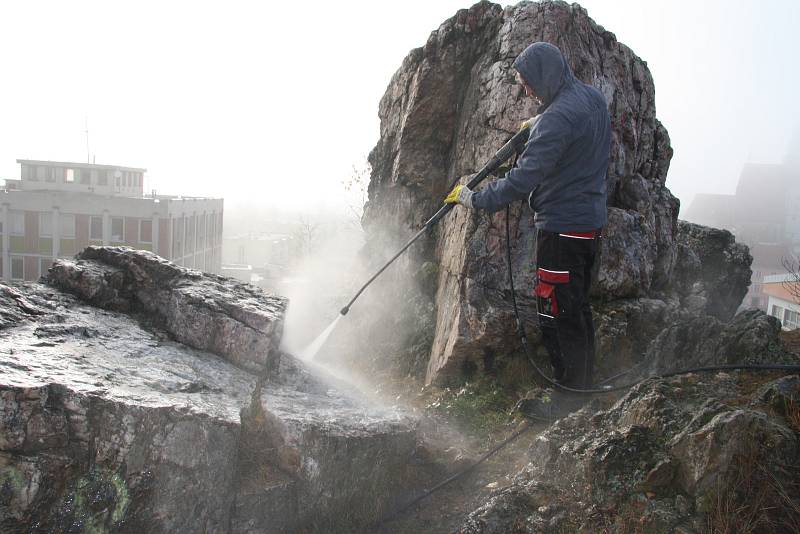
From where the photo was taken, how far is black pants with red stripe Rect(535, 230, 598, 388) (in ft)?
17.1

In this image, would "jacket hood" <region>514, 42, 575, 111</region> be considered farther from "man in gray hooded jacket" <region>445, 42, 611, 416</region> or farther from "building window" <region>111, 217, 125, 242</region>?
"building window" <region>111, 217, 125, 242</region>

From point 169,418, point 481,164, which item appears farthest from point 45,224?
point 169,418

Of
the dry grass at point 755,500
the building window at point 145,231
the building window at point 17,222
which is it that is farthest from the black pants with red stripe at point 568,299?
the building window at point 17,222

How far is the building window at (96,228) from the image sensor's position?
112 feet

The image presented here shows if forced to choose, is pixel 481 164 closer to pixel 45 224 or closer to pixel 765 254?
pixel 45 224

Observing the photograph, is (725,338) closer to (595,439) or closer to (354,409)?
(595,439)

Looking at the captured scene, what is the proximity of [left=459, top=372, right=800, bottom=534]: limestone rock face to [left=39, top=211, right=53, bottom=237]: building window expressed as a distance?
3671cm

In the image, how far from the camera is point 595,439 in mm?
4176

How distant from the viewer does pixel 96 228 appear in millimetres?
34312

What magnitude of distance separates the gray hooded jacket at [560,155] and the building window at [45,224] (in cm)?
3574

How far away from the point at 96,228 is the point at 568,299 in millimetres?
35130

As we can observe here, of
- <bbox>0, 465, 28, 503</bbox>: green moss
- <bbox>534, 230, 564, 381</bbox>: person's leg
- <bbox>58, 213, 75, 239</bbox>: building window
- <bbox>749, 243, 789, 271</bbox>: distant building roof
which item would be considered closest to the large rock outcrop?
<bbox>0, 465, 28, 503</bbox>: green moss

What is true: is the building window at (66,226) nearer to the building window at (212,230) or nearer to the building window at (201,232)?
the building window at (201,232)

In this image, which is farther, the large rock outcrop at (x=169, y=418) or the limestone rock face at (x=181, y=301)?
the limestone rock face at (x=181, y=301)
